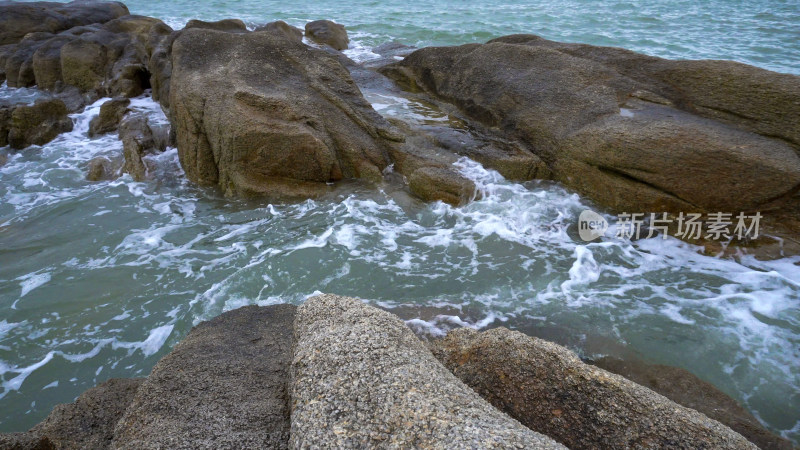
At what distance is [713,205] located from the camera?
236 inches

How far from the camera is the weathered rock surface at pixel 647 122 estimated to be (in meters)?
5.91

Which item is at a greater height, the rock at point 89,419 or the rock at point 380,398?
the rock at point 380,398

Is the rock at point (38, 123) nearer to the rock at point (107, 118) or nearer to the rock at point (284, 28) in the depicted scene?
the rock at point (107, 118)

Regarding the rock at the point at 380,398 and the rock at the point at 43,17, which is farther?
the rock at the point at 43,17

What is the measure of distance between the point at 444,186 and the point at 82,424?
4861 millimetres

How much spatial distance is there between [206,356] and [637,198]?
5.36m

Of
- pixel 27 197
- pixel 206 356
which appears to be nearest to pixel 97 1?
pixel 27 197

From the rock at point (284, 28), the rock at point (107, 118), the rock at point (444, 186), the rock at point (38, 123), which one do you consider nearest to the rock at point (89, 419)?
the rock at point (444, 186)

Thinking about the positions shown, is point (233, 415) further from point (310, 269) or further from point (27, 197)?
point (27, 197)

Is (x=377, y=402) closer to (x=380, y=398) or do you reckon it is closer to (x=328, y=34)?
(x=380, y=398)

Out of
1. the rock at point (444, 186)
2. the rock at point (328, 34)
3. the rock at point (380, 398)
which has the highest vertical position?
the rock at point (328, 34)

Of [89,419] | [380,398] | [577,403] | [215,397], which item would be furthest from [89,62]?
[577,403]

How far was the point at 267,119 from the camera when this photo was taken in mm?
6910

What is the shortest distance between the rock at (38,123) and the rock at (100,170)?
2188mm
